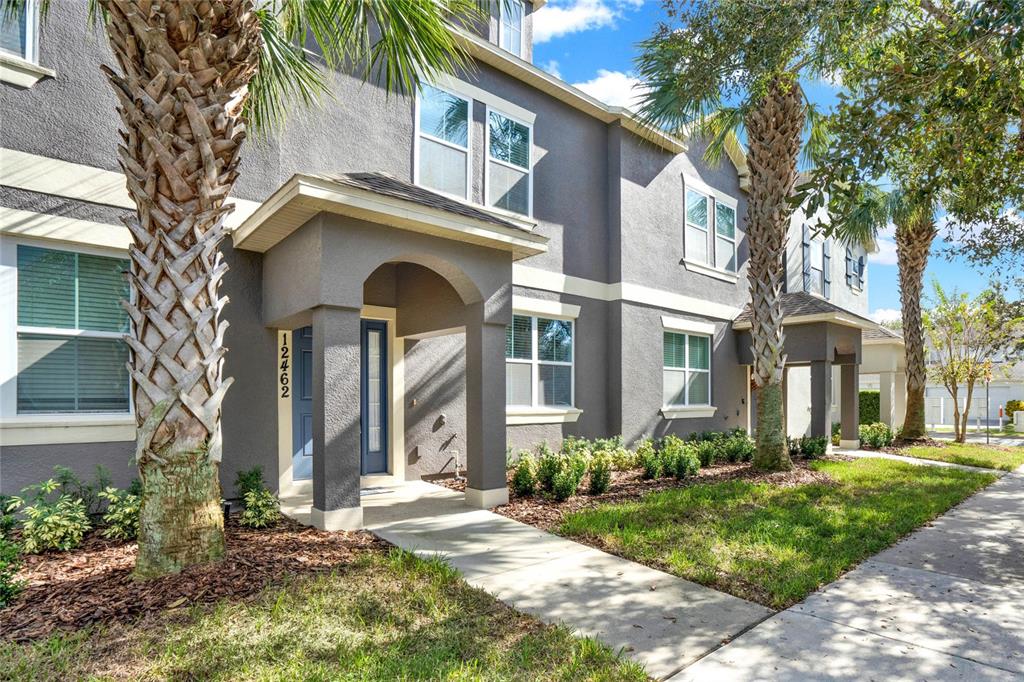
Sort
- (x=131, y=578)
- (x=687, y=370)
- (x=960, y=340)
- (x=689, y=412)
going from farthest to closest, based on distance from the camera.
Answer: (x=960, y=340) → (x=687, y=370) → (x=689, y=412) → (x=131, y=578)

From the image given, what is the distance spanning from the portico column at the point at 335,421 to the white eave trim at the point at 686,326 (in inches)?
357

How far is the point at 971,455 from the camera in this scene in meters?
14.7

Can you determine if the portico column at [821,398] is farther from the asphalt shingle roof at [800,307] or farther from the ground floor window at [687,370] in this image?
the ground floor window at [687,370]

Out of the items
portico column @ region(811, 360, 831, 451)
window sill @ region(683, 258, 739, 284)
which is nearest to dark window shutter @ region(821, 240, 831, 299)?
window sill @ region(683, 258, 739, 284)

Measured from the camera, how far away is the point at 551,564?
5.93 meters

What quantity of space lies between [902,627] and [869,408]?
947 inches

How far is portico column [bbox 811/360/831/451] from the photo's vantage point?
14844 millimetres

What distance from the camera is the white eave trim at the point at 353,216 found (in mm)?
6496

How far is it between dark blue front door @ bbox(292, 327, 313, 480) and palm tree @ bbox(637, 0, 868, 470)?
6567 mm

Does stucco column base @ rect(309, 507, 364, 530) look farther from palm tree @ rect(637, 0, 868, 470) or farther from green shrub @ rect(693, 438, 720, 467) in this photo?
green shrub @ rect(693, 438, 720, 467)

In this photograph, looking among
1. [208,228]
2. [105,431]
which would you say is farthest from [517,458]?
[208,228]

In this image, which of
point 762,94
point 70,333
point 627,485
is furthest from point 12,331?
point 762,94

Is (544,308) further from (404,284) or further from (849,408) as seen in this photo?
(849,408)

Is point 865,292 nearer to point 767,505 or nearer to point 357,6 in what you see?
point 767,505
